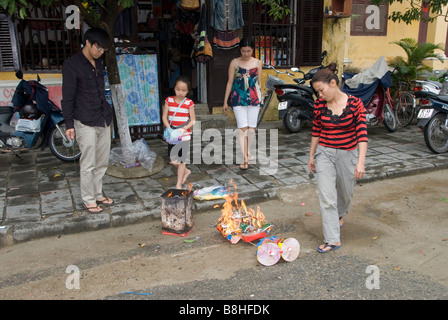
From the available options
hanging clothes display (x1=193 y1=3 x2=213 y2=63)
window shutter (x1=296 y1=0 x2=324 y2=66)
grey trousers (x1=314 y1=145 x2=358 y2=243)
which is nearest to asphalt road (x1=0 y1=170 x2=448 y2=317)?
grey trousers (x1=314 y1=145 x2=358 y2=243)

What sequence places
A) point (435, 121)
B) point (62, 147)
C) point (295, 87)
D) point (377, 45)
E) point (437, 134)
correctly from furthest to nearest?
point (377, 45) < point (295, 87) < point (437, 134) < point (435, 121) < point (62, 147)

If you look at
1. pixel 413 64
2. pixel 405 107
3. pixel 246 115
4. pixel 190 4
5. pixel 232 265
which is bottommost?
pixel 232 265

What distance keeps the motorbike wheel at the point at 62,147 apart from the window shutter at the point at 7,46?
1861 millimetres

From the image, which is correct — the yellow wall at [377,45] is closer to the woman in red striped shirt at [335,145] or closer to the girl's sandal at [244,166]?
the girl's sandal at [244,166]

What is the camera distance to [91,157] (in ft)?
15.2

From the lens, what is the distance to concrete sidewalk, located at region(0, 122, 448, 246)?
453 centimetres

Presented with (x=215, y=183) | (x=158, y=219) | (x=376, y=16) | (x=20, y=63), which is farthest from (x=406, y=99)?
(x=20, y=63)

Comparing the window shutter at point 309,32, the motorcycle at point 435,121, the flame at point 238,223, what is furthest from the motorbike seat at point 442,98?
the flame at point 238,223

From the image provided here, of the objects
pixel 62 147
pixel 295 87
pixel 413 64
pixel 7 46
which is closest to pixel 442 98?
pixel 295 87

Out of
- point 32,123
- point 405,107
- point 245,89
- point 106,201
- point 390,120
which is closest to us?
point 106,201

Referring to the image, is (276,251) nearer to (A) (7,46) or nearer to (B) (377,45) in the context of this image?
(A) (7,46)

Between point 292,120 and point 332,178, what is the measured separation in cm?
506

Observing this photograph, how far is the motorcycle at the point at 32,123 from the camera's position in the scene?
6484mm

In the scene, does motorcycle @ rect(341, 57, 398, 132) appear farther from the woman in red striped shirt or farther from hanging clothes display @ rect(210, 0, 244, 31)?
the woman in red striped shirt
